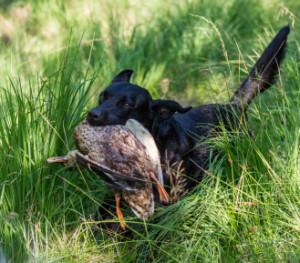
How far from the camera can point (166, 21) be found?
18.0ft

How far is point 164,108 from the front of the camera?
294 centimetres

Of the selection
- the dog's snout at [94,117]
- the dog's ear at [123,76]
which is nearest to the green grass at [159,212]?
the dog's snout at [94,117]

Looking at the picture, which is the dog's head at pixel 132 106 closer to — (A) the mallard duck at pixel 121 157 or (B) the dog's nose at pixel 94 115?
(B) the dog's nose at pixel 94 115

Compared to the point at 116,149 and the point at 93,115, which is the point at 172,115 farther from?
the point at 116,149

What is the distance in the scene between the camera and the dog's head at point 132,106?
2.81 metres

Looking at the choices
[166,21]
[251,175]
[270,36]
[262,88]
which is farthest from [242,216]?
[166,21]

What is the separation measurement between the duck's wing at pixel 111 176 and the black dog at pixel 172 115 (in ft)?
0.96

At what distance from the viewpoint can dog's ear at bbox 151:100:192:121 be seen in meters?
2.88

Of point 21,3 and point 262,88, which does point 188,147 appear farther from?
point 21,3

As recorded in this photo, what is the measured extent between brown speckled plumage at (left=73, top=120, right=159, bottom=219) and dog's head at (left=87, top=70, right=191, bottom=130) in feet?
1.22

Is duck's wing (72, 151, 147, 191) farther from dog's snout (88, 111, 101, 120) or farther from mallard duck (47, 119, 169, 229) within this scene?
dog's snout (88, 111, 101, 120)

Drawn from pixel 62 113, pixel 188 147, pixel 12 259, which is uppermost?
pixel 62 113

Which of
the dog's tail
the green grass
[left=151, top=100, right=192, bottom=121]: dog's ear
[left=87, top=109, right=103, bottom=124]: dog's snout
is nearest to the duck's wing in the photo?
the green grass

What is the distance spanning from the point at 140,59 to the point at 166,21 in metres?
1.09
